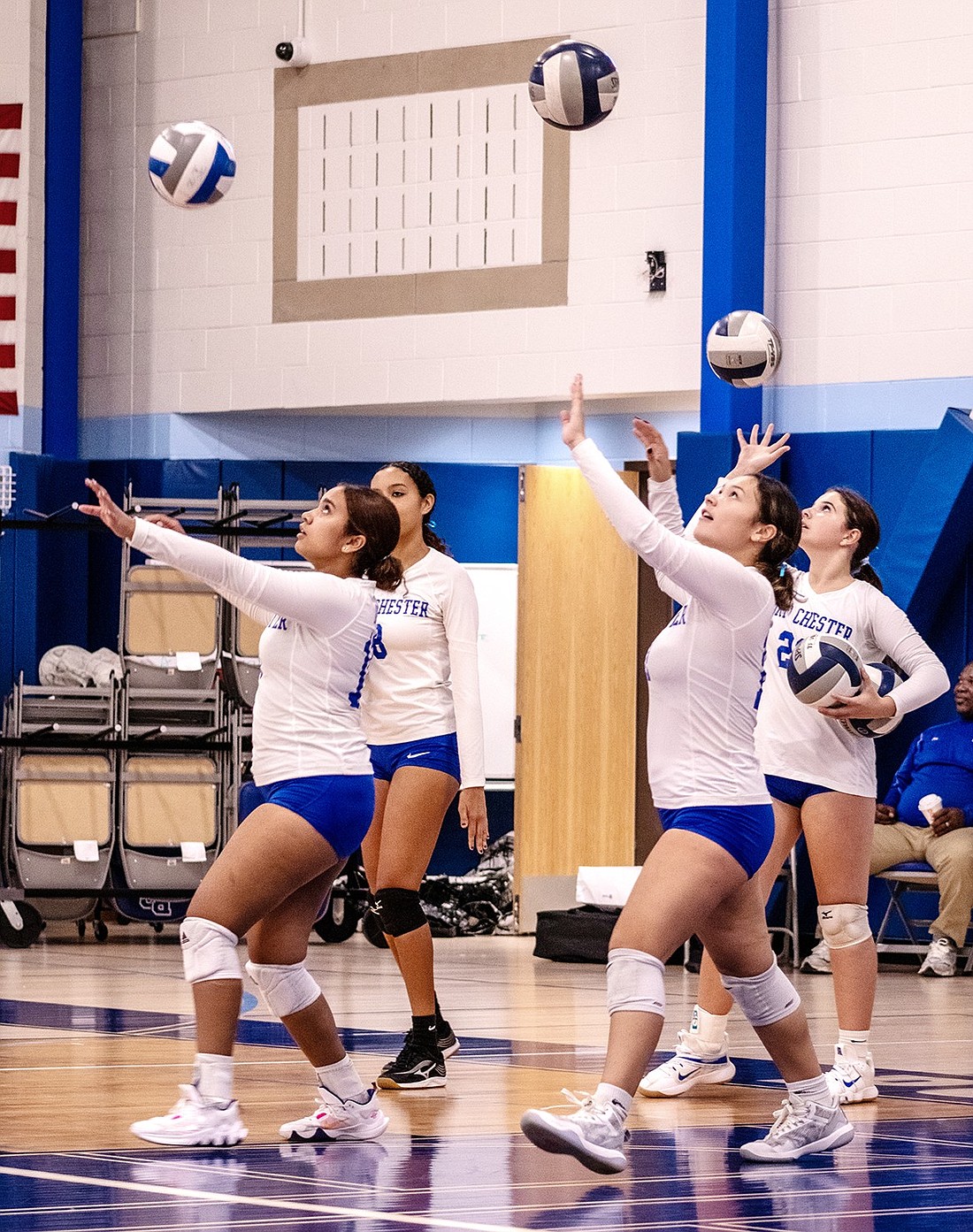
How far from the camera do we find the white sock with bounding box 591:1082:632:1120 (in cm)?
405

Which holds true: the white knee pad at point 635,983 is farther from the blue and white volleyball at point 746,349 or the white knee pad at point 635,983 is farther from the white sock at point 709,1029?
the blue and white volleyball at point 746,349

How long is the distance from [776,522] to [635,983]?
3.73 feet

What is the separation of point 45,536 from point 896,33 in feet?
19.2

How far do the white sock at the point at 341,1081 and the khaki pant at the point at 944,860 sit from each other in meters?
5.63

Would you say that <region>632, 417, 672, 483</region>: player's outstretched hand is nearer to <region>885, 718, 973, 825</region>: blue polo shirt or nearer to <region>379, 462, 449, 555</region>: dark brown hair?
<region>379, 462, 449, 555</region>: dark brown hair

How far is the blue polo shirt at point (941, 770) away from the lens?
33.9 ft

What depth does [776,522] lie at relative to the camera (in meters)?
4.66

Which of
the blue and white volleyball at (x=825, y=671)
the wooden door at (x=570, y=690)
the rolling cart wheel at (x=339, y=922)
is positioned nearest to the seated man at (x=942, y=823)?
the wooden door at (x=570, y=690)

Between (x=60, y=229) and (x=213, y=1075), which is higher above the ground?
(x=60, y=229)

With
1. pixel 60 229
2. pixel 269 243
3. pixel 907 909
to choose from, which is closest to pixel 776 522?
pixel 907 909

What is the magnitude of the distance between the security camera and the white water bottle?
5.91 metres

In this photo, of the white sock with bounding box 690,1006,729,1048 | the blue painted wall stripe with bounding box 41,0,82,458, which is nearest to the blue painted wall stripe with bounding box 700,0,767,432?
the blue painted wall stripe with bounding box 41,0,82,458

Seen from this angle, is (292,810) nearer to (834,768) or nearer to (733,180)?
(834,768)

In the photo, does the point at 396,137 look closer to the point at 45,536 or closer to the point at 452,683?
the point at 45,536
